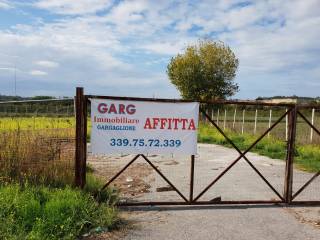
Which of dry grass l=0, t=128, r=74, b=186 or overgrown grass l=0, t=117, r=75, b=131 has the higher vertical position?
overgrown grass l=0, t=117, r=75, b=131

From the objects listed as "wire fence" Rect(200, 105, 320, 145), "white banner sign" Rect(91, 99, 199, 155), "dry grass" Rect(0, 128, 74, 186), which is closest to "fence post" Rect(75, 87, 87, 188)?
"white banner sign" Rect(91, 99, 199, 155)

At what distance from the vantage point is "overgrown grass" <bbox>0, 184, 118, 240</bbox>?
593cm

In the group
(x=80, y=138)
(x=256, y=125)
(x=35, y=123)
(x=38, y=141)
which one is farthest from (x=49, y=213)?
(x=256, y=125)

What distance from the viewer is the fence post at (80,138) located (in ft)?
24.9

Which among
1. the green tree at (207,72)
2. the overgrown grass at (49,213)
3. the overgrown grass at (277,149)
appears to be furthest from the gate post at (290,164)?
the green tree at (207,72)

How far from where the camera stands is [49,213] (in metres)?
6.40

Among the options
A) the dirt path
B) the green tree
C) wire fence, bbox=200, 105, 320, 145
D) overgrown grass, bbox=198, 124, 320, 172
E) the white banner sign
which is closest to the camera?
the dirt path

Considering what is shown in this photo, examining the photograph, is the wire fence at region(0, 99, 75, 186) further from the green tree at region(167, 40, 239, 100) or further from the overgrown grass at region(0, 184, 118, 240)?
the green tree at region(167, 40, 239, 100)

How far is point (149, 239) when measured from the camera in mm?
6266

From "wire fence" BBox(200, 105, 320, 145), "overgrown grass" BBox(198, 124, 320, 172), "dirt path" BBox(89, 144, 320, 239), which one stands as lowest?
"dirt path" BBox(89, 144, 320, 239)

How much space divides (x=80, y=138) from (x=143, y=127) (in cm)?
113

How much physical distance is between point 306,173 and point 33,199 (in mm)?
8856

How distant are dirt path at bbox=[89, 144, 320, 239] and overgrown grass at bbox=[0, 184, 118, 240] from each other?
0.61m

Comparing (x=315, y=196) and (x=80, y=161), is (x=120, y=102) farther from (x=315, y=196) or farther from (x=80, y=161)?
(x=315, y=196)
